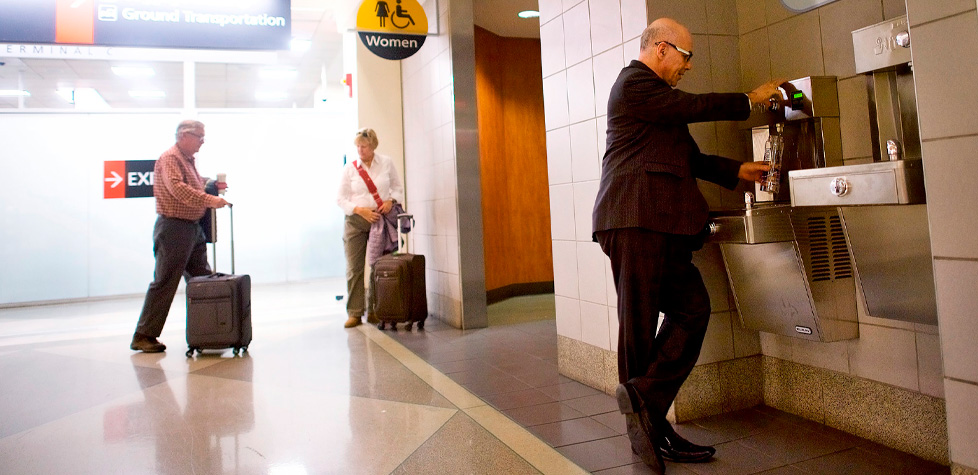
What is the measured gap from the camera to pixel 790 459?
2.22 meters

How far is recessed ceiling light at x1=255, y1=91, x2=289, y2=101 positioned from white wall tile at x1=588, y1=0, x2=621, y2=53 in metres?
11.3

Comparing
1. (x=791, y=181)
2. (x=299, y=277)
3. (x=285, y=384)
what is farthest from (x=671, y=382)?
(x=299, y=277)

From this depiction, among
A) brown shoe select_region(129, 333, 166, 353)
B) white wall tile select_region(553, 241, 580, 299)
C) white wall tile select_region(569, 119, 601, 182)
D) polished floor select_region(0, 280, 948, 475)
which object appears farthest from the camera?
brown shoe select_region(129, 333, 166, 353)

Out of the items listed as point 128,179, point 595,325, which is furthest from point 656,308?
point 128,179

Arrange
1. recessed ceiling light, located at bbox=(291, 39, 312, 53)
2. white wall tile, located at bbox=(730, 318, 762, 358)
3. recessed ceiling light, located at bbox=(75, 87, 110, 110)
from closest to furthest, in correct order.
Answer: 1. white wall tile, located at bbox=(730, 318, 762, 358)
2. recessed ceiling light, located at bbox=(291, 39, 312, 53)
3. recessed ceiling light, located at bbox=(75, 87, 110, 110)

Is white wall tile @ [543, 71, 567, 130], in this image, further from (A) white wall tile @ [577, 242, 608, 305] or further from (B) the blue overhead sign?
(B) the blue overhead sign

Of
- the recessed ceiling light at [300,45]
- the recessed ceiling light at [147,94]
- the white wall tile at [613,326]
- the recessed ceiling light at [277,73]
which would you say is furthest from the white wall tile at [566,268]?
the recessed ceiling light at [147,94]

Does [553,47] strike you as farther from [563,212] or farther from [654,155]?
[654,155]

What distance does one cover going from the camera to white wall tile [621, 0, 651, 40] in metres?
2.70

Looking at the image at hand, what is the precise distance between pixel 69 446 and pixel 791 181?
2918mm

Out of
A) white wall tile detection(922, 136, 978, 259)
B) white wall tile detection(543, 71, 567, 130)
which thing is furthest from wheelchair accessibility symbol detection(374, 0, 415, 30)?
white wall tile detection(922, 136, 978, 259)

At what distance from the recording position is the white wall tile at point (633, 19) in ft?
8.84

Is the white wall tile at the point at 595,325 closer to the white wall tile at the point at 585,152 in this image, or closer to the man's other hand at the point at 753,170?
the white wall tile at the point at 585,152

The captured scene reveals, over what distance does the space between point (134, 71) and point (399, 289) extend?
7985mm
